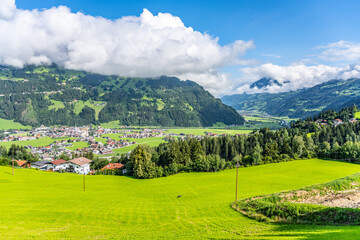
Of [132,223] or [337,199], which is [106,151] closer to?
[132,223]

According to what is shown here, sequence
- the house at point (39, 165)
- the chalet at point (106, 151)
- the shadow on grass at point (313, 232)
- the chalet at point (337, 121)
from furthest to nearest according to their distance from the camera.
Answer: the chalet at point (106, 151)
the chalet at point (337, 121)
the house at point (39, 165)
the shadow on grass at point (313, 232)

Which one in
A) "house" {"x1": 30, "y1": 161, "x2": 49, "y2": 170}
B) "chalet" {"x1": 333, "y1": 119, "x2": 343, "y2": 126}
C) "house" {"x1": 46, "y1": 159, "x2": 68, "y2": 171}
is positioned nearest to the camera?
"house" {"x1": 46, "y1": 159, "x2": 68, "y2": 171}

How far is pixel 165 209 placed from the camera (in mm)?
31125

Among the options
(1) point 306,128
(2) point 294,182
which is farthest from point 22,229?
(1) point 306,128

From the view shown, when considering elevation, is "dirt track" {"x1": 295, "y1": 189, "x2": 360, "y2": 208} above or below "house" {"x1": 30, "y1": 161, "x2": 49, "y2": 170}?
above

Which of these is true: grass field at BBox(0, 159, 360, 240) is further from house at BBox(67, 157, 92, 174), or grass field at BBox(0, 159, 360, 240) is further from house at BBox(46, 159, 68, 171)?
house at BBox(46, 159, 68, 171)

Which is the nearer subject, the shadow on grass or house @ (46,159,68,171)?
the shadow on grass

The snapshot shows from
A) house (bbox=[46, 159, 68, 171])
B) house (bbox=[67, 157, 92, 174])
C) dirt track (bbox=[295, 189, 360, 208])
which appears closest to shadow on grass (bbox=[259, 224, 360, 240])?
dirt track (bbox=[295, 189, 360, 208])

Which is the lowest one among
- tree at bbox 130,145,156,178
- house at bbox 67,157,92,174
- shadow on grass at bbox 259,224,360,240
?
house at bbox 67,157,92,174

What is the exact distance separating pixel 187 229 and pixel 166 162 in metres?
66.7

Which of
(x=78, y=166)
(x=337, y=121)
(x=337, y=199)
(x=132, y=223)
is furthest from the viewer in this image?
(x=337, y=121)

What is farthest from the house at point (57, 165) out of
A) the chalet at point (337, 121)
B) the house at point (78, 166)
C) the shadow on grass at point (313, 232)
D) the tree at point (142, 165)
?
the chalet at point (337, 121)

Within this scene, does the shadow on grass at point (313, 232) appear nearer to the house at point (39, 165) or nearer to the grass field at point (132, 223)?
the grass field at point (132, 223)

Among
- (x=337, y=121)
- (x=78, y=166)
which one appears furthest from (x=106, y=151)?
(x=337, y=121)
